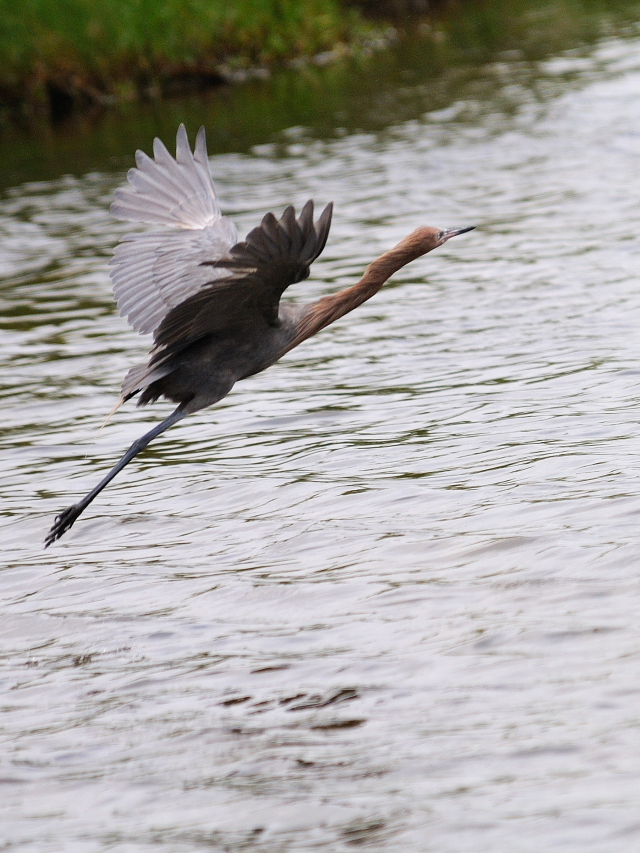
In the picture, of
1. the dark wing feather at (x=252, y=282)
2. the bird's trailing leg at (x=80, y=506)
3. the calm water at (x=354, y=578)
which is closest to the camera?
the calm water at (x=354, y=578)

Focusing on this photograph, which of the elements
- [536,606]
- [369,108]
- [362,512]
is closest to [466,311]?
[362,512]

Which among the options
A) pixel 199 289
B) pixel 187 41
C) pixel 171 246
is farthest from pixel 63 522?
pixel 187 41

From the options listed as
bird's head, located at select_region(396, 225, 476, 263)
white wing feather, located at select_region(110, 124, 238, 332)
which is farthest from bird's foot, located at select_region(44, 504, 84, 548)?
bird's head, located at select_region(396, 225, 476, 263)

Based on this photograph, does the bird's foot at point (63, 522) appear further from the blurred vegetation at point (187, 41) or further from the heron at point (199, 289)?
the blurred vegetation at point (187, 41)

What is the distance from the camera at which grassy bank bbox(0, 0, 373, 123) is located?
2042 cm

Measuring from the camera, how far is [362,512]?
5.82 metres

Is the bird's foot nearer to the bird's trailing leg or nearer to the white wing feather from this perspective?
the bird's trailing leg

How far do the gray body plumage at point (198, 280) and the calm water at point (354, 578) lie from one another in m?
0.67

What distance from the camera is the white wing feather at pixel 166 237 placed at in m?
6.19

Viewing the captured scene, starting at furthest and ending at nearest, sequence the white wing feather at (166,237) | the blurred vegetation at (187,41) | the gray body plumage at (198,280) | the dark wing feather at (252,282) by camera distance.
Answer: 1. the blurred vegetation at (187,41)
2. the white wing feather at (166,237)
3. the gray body plumage at (198,280)
4. the dark wing feather at (252,282)

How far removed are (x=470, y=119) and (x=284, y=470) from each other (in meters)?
10.7

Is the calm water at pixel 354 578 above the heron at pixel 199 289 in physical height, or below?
below

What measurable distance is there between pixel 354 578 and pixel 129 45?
17.7 m

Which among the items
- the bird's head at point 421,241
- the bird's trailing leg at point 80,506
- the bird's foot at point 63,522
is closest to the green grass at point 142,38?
the bird's head at point 421,241
